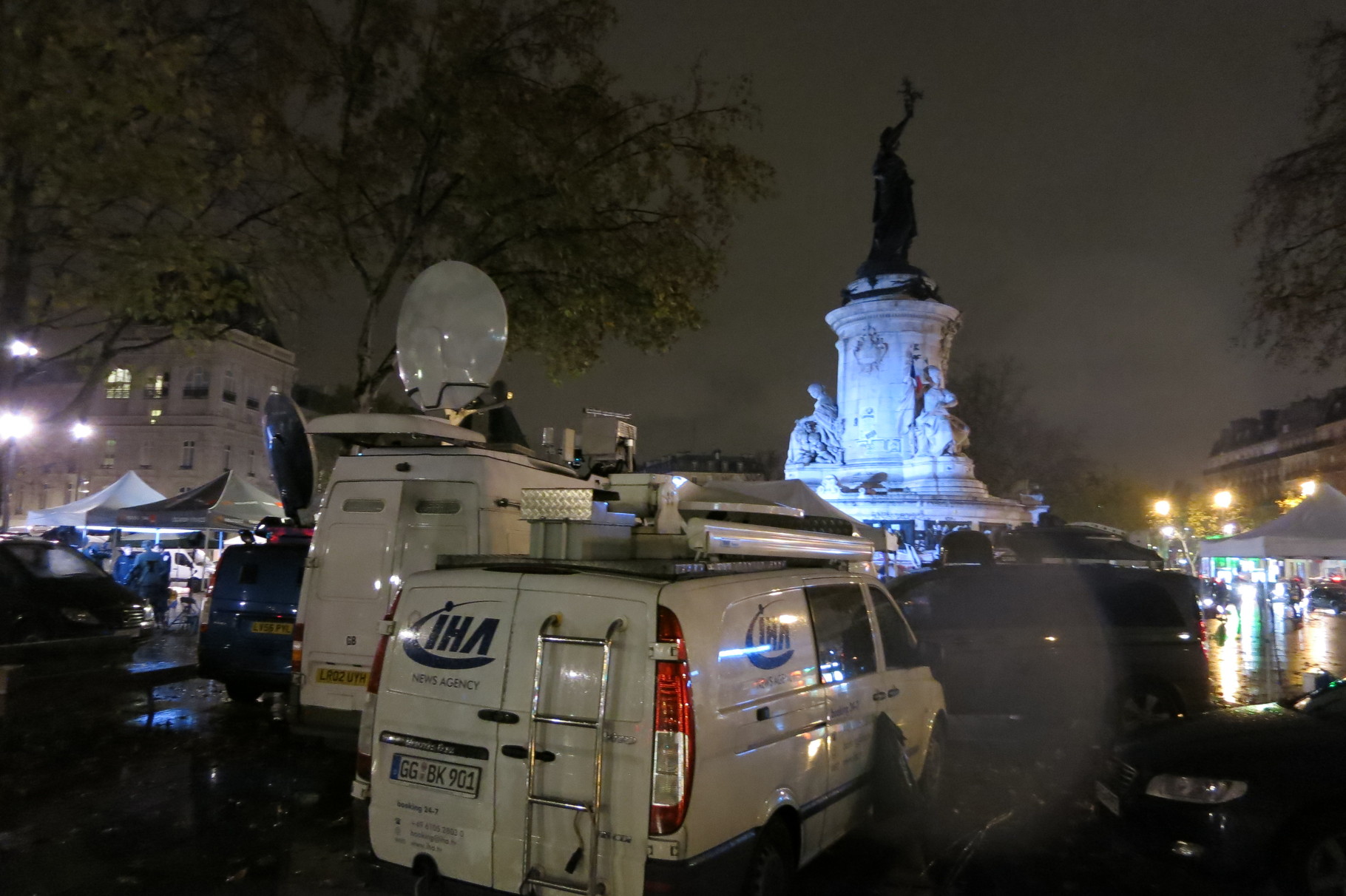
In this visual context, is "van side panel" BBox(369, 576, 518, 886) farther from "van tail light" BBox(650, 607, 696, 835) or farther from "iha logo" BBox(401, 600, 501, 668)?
"van tail light" BBox(650, 607, 696, 835)

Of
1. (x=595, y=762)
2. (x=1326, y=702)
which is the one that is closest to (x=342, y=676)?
(x=595, y=762)

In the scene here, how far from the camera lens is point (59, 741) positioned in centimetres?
884

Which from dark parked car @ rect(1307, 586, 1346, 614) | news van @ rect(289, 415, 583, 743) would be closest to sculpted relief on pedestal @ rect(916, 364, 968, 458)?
dark parked car @ rect(1307, 586, 1346, 614)

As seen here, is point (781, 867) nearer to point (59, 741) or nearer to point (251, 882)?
point (251, 882)

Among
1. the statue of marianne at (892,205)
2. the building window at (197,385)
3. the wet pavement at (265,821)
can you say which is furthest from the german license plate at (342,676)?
the building window at (197,385)

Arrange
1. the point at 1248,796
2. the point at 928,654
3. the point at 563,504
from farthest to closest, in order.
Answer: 1. the point at 928,654
2. the point at 1248,796
3. the point at 563,504

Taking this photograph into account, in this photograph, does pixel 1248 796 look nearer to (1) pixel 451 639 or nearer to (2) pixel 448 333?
(1) pixel 451 639

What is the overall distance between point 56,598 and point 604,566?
10210mm

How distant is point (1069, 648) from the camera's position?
29.4ft

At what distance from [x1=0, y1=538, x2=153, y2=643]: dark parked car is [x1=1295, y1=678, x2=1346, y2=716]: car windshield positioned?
1106 cm

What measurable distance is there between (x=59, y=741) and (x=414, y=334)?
4.82 m

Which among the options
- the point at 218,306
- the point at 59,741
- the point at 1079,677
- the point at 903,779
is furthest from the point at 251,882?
the point at 218,306

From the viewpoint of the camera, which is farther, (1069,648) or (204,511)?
(204,511)

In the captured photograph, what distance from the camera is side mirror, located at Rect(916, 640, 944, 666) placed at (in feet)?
21.6
